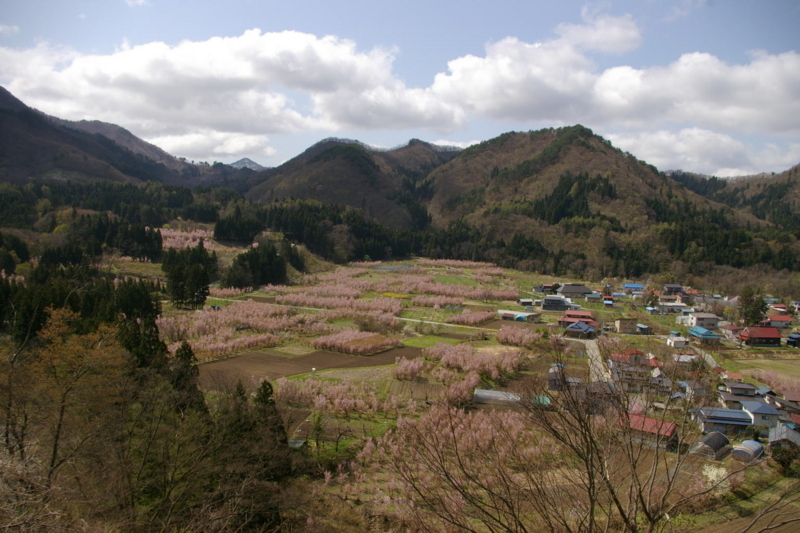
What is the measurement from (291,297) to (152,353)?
2576 cm

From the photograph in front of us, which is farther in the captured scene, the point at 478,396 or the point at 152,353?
the point at 478,396

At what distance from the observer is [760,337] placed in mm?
36188

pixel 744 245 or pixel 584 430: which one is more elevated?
pixel 744 245

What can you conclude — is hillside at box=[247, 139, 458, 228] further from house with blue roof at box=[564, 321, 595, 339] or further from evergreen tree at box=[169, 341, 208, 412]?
evergreen tree at box=[169, 341, 208, 412]

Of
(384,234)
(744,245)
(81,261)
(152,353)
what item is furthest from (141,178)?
(744,245)

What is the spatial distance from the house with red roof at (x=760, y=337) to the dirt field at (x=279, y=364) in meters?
26.5

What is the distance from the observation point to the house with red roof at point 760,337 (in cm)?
3609

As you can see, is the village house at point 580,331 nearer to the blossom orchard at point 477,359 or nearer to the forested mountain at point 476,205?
the blossom orchard at point 477,359

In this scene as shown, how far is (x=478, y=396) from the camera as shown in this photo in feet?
75.0

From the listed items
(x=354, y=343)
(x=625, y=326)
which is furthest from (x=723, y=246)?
(x=354, y=343)

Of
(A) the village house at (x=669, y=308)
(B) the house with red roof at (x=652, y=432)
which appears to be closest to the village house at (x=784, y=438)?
(B) the house with red roof at (x=652, y=432)

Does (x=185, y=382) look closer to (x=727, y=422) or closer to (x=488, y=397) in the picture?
(x=488, y=397)

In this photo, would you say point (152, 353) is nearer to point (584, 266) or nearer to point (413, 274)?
point (413, 274)

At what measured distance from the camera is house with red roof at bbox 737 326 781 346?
3609 cm
